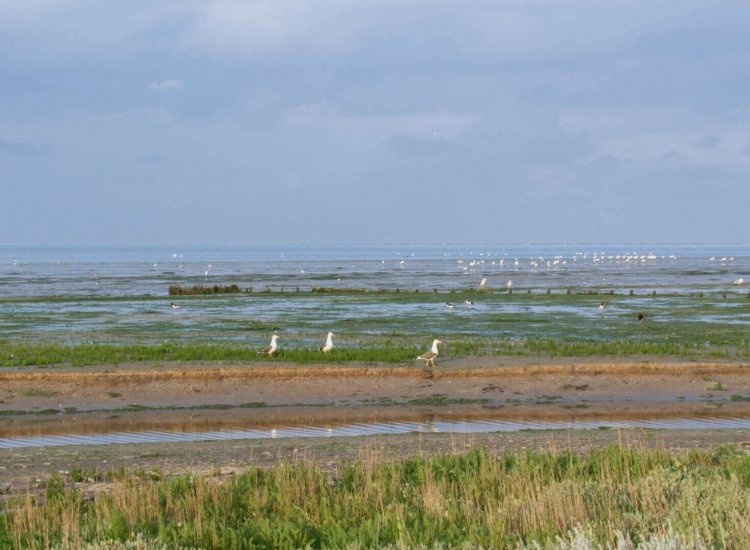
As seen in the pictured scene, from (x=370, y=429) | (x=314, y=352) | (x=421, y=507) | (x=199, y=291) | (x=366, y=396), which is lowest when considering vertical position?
(x=370, y=429)

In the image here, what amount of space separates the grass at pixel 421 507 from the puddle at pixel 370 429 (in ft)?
20.7

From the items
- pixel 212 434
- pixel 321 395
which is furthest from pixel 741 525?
pixel 321 395

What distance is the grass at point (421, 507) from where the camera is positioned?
8891mm

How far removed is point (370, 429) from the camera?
21.1 metres

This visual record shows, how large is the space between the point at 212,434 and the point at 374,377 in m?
6.83

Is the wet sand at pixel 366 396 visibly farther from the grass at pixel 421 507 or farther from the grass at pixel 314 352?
the grass at pixel 421 507

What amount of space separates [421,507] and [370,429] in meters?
10.6

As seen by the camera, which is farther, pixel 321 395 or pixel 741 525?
pixel 321 395

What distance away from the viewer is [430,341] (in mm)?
33656

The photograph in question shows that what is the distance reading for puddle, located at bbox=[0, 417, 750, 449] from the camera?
→ 65.1 feet

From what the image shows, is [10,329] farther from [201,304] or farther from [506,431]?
[506,431]

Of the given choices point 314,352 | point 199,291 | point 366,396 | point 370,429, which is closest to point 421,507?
point 370,429

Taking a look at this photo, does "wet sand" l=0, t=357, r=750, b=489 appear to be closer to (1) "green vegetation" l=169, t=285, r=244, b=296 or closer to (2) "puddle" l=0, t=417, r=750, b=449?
(2) "puddle" l=0, t=417, r=750, b=449

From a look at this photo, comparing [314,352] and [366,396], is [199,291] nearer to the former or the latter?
[314,352]
